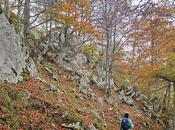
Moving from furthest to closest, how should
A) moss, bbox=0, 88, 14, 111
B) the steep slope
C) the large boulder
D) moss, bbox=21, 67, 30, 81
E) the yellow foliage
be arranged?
the yellow foliage < moss, bbox=21, 67, 30, 81 < the large boulder < moss, bbox=0, 88, 14, 111 < the steep slope

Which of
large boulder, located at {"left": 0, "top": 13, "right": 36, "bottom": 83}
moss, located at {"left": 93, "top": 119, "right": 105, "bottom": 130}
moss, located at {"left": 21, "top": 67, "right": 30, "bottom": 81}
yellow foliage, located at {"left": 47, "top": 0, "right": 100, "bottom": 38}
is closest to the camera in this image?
large boulder, located at {"left": 0, "top": 13, "right": 36, "bottom": 83}

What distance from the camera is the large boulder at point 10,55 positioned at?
47.6 ft

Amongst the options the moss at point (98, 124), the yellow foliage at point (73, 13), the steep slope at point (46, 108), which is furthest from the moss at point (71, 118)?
the yellow foliage at point (73, 13)

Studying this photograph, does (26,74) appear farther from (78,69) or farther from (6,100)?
(78,69)

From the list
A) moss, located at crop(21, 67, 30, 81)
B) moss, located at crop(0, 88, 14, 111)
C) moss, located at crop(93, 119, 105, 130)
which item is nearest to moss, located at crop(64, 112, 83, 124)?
moss, located at crop(93, 119, 105, 130)

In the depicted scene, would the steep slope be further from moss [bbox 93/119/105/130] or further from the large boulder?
the large boulder

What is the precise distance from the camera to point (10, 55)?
15344 mm

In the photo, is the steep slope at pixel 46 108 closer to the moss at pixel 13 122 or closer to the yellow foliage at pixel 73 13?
the moss at pixel 13 122

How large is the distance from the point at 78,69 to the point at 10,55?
36.3 feet

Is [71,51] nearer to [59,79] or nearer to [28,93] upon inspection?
[59,79]

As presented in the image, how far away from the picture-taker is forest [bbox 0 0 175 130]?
12531 mm

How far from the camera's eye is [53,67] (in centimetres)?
2362

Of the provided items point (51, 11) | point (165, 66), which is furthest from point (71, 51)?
point (165, 66)

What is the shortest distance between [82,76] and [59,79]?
354 cm
